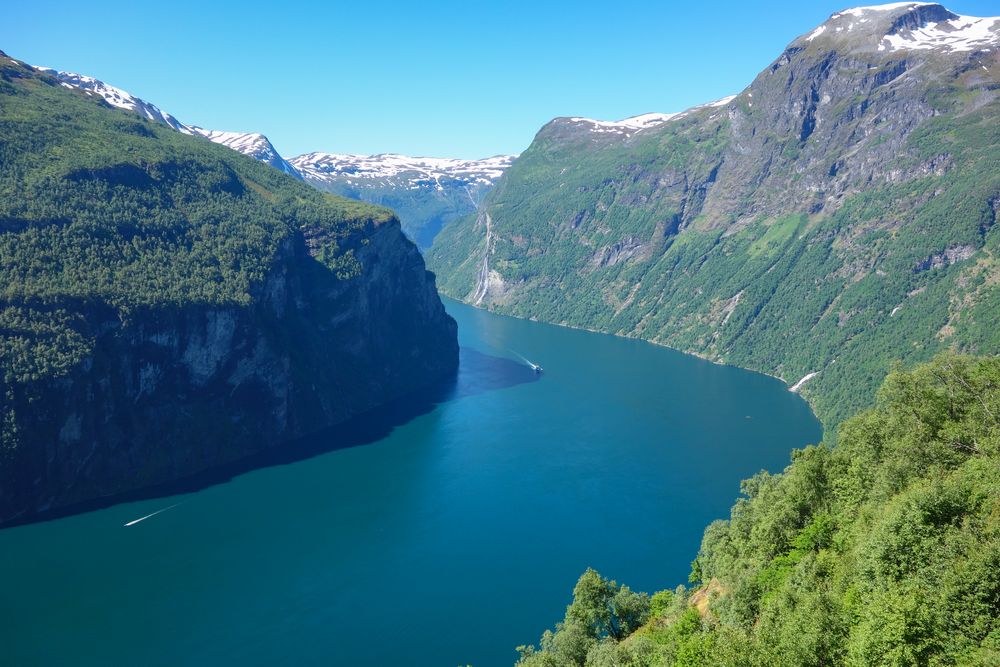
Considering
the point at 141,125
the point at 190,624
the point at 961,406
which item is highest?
the point at 141,125

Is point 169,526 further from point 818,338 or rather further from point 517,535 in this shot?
point 818,338

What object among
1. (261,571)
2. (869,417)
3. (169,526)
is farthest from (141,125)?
(869,417)

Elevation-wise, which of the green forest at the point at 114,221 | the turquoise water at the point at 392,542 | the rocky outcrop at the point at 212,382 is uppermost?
the green forest at the point at 114,221

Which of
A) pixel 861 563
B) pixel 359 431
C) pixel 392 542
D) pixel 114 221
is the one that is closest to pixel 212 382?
pixel 359 431

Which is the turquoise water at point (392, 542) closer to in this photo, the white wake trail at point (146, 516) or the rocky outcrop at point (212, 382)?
the white wake trail at point (146, 516)

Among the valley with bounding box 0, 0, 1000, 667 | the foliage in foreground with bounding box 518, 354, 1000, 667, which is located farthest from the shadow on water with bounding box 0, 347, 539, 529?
the foliage in foreground with bounding box 518, 354, 1000, 667

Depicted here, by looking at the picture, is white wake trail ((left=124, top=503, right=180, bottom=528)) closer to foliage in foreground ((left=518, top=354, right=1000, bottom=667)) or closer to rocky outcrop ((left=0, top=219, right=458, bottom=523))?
rocky outcrop ((left=0, top=219, right=458, bottom=523))

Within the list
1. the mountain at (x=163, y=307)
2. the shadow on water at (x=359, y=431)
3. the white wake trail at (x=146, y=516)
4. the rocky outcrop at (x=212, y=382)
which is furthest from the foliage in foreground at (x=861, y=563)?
the mountain at (x=163, y=307)
